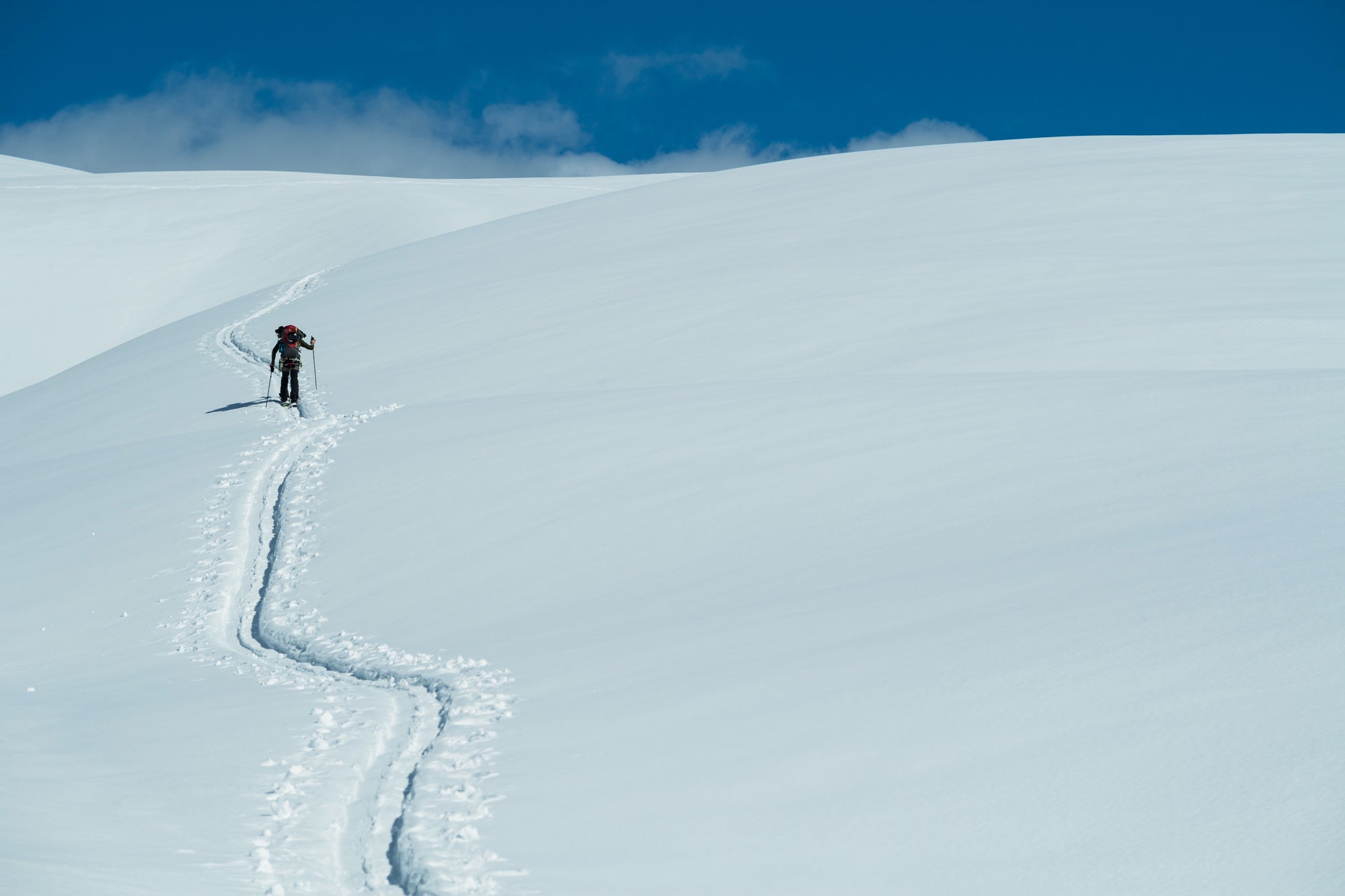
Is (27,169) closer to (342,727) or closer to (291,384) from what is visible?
(291,384)

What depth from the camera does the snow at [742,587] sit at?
488 centimetres

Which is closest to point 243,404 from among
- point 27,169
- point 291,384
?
point 291,384

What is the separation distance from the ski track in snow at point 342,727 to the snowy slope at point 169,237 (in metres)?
25.1

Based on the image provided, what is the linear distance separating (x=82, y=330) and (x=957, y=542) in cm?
3233

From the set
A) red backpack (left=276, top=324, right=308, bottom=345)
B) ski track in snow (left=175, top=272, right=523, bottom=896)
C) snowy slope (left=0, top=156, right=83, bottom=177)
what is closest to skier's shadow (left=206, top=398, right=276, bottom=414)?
red backpack (left=276, top=324, right=308, bottom=345)

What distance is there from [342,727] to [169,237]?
36040mm

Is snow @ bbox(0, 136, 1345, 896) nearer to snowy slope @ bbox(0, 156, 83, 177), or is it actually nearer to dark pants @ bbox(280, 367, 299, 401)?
dark pants @ bbox(280, 367, 299, 401)

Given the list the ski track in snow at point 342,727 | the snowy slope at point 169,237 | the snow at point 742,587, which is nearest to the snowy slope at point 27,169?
the snowy slope at point 169,237

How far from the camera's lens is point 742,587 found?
795cm

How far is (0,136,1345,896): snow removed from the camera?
4883mm

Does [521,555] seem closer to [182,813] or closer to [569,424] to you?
[569,424]

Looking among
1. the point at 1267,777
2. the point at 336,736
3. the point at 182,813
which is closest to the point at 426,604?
the point at 336,736

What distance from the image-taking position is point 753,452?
1066 cm

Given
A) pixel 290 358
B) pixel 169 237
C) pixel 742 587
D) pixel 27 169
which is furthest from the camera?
pixel 27 169
